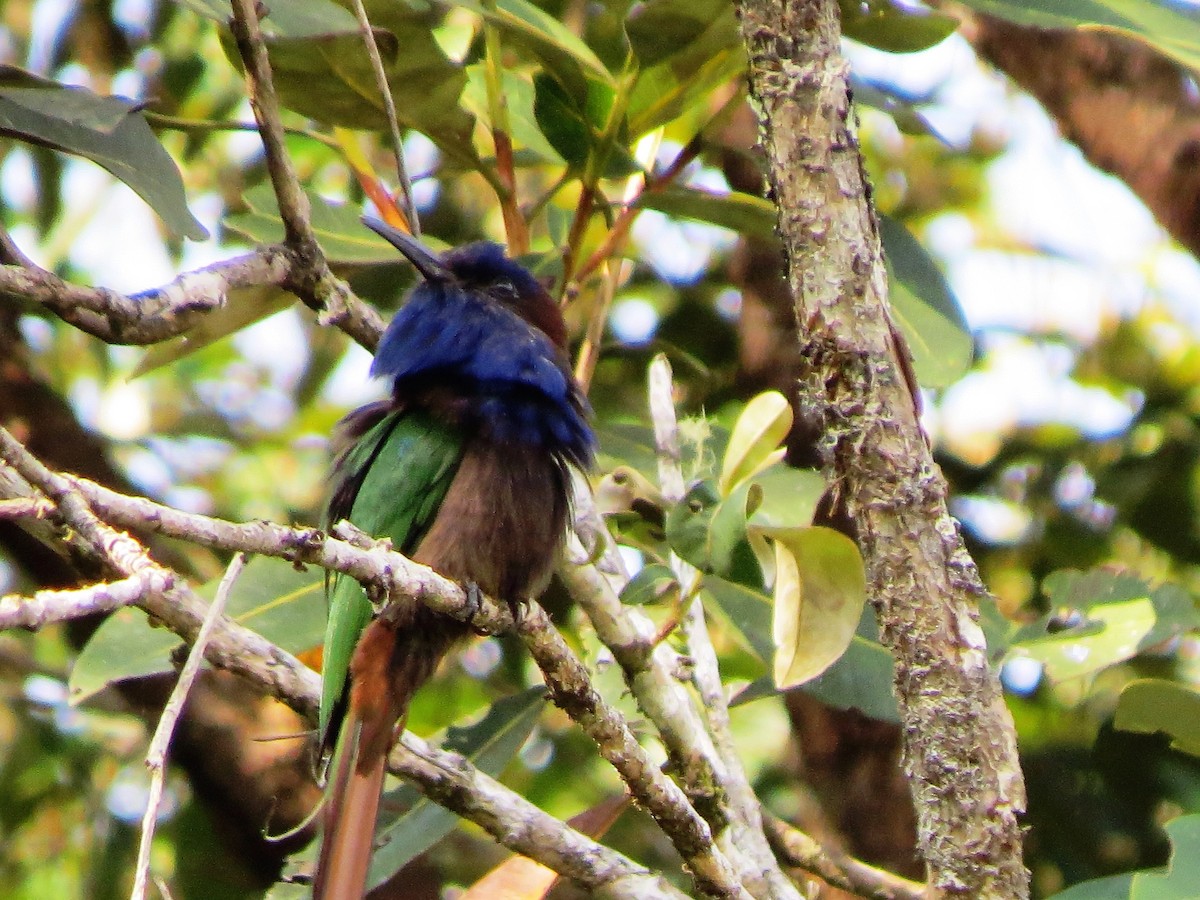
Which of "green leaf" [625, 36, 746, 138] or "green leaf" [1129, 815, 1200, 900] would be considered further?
"green leaf" [625, 36, 746, 138]

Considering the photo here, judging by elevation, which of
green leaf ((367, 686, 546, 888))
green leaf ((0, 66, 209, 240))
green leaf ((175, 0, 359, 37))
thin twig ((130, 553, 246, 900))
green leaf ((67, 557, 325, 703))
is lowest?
green leaf ((367, 686, 546, 888))

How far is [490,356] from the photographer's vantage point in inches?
130

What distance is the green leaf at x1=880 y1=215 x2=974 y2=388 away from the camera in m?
2.85

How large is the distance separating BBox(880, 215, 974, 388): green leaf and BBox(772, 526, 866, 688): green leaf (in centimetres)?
69

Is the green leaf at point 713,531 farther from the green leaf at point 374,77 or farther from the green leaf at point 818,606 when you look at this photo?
the green leaf at point 374,77

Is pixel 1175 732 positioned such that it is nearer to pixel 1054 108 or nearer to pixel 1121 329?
pixel 1054 108

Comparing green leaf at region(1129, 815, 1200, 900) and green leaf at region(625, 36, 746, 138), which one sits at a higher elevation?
green leaf at region(625, 36, 746, 138)

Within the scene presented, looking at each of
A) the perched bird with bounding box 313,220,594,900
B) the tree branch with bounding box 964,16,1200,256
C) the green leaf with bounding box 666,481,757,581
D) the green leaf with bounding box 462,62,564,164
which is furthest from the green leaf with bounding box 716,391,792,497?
the tree branch with bounding box 964,16,1200,256

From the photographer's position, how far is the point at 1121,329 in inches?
184

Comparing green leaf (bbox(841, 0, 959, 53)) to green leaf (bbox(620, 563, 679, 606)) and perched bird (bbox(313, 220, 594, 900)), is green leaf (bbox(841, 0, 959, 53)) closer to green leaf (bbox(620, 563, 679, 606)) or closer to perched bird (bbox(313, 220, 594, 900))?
perched bird (bbox(313, 220, 594, 900))

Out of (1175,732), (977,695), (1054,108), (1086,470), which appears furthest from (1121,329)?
(977,695)

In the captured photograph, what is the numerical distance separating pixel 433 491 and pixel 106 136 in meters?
1.02

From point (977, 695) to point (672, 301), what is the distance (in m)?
2.79

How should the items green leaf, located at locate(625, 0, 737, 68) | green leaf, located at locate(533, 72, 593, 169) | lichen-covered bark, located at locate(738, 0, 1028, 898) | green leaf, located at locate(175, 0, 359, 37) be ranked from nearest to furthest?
1. lichen-covered bark, located at locate(738, 0, 1028, 898)
2. green leaf, located at locate(175, 0, 359, 37)
3. green leaf, located at locate(625, 0, 737, 68)
4. green leaf, located at locate(533, 72, 593, 169)
